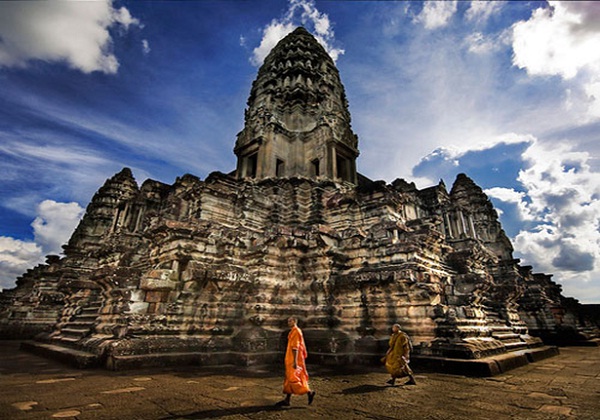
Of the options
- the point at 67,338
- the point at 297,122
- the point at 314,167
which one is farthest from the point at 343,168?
the point at 67,338

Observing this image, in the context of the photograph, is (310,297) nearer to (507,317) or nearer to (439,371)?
(439,371)

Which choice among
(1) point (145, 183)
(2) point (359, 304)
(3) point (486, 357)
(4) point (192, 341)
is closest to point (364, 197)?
(2) point (359, 304)

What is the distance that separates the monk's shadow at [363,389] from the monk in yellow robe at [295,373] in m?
0.96

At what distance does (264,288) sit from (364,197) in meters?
5.67

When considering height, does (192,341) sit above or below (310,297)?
below

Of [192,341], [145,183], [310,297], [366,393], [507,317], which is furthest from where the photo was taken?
[145,183]

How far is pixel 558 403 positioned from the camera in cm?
471

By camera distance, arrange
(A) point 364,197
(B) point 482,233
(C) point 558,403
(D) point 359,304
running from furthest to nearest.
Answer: (B) point 482,233 → (A) point 364,197 → (D) point 359,304 → (C) point 558,403

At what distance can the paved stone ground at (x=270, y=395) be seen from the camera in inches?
161

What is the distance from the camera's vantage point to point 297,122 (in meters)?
18.3

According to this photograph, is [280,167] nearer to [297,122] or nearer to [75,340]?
[297,122]

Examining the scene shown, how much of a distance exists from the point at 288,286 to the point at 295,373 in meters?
5.82

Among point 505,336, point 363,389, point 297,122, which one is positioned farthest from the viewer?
point 297,122

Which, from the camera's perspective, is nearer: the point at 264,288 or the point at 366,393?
the point at 366,393
